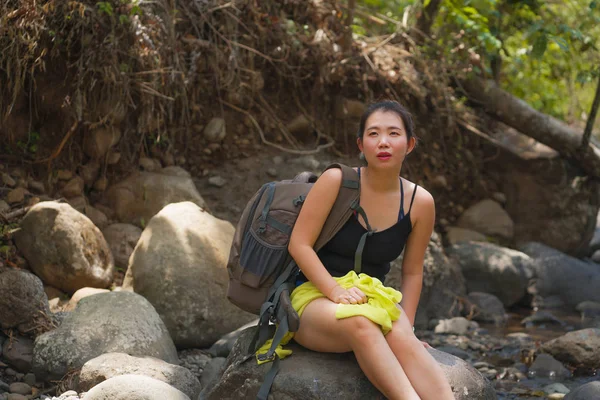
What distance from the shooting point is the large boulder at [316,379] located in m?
2.83

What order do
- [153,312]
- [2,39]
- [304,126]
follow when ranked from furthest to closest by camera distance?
[304,126]
[2,39]
[153,312]

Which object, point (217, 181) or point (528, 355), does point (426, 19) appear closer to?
point (217, 181)

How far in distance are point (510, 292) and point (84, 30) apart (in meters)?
4.77

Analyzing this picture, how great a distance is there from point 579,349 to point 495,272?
2.00 metres

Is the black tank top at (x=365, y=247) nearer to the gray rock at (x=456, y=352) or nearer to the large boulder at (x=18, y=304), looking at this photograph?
the large boulder at (x=18, y=304)

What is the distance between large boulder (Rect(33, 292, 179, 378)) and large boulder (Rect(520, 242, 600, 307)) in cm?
467

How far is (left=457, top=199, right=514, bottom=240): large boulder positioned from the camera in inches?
308

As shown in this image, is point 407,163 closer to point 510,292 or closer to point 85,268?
point 510,292

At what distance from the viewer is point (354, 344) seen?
274 centimetres

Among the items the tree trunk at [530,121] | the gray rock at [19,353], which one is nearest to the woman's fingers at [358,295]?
the gray rock at [19,353]

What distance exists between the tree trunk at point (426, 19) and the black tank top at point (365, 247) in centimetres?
473

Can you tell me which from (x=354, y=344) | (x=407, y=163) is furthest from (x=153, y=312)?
(x=407, y=163)

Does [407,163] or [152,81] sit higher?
[152,81]

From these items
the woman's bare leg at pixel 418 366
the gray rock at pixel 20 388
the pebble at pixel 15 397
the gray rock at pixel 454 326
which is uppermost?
the woman's bare leg at pixel 418 366
